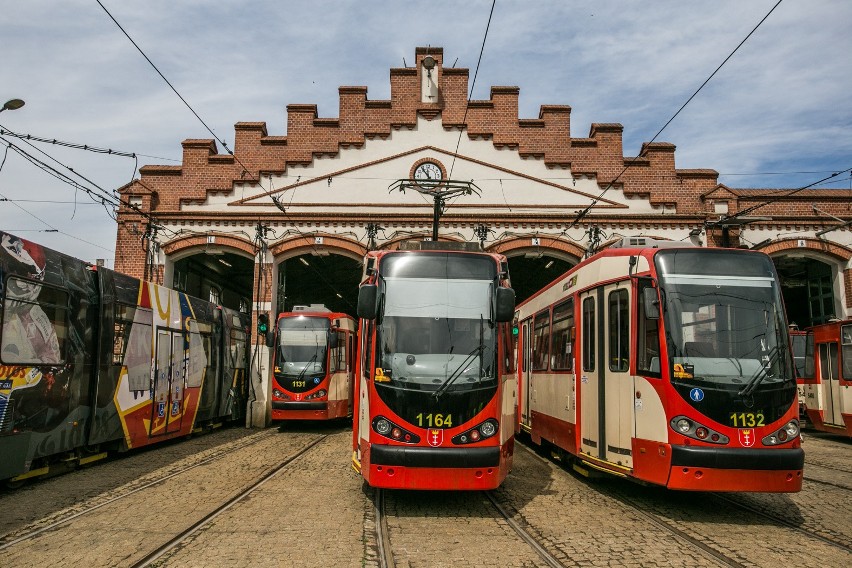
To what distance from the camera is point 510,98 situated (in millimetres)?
21109

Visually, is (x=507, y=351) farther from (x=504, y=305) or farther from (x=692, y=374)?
(x=692, y=374)

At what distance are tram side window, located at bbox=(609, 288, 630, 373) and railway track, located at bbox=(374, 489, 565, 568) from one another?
2.13 meters

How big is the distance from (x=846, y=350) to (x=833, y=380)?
93 centimetres

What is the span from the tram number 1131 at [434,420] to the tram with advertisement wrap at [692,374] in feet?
6.64

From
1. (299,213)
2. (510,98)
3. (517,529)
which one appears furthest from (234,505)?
(510,98)

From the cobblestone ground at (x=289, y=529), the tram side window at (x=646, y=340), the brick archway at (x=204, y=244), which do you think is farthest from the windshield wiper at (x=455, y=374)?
the brick archway at (x=204, y=244)

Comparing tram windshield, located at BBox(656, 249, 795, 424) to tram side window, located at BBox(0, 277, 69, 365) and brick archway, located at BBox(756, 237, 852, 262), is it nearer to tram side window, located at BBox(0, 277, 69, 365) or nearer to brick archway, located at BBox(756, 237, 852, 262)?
tram side window, located at BBox(0, 277, 69, 365)

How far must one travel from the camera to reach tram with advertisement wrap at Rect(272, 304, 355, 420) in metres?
17.5

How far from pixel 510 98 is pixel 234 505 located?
53.8 feet

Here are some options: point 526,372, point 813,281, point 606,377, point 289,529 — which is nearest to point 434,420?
point 289,529

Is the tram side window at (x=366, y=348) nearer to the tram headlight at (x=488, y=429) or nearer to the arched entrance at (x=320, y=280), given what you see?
the tram headlight at (x=488, y=429)

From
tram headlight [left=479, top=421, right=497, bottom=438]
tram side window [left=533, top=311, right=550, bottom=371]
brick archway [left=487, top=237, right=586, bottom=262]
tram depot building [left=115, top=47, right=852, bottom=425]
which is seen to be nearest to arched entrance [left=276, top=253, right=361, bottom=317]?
tram depot building [left=115, top=47, right=852, bottom=425]

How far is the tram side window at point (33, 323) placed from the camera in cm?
818

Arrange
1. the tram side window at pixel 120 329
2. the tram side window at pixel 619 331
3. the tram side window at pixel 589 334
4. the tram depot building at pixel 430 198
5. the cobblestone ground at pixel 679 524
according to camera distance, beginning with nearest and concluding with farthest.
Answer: the cobblestone ground at pixel 679 524 < the tram side window at pixel 619 331 < the tram side window at pixel 589 334 < the tram side window at pixel 120 329 < the tram depot building at pixel 430 198
